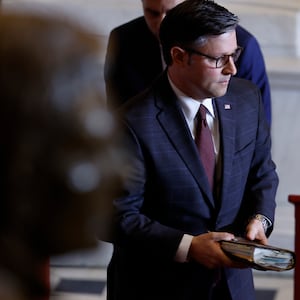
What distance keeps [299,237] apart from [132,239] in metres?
1.08

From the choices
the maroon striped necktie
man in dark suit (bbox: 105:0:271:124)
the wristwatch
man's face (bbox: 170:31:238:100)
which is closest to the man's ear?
man's face (bbox: 170:31:238:100)

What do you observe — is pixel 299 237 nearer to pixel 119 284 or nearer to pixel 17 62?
pixel 119 284

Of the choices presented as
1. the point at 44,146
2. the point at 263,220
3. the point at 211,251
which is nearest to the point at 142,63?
the point at 263,220

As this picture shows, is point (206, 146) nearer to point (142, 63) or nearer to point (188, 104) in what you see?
point (188, 104)

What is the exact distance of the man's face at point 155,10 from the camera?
129 inches

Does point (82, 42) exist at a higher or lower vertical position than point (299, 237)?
higher

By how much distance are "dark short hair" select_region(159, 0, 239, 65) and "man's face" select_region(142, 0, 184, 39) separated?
0.59 metres

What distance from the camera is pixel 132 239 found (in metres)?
2.60

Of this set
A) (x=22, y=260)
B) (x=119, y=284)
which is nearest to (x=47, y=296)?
(x=22, y=260)

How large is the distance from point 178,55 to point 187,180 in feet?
1.25

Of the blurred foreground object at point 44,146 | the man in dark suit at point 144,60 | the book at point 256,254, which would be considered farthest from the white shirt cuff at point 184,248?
the blurred foreground object at point 44,146

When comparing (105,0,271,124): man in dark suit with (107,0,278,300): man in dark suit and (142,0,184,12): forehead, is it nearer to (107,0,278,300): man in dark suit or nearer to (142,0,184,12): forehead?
(142,0,184,12): forehead

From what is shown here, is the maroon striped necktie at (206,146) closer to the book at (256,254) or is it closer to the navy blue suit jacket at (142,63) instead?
the book at (256,254)

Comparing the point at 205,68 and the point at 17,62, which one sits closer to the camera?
the point at 17,62
